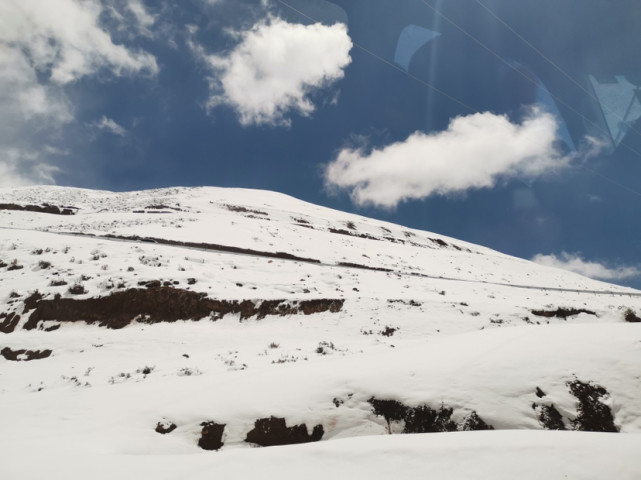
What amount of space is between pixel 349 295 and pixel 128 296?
357 inches

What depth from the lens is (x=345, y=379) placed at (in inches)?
257

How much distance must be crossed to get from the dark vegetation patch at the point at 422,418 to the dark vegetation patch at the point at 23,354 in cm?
999

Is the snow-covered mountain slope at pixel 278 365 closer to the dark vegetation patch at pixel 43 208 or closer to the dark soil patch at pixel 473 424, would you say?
the dark soil patch at pixel 473 424

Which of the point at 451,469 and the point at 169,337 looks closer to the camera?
the point at 451,469

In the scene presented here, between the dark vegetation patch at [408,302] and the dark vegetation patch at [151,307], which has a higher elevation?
the dark vegetation patch at [408,302]

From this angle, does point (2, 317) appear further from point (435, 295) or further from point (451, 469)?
point (435, 295)

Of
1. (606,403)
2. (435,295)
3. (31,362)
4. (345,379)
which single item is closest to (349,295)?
(435,295)

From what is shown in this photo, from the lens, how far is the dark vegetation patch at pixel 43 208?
113 ft

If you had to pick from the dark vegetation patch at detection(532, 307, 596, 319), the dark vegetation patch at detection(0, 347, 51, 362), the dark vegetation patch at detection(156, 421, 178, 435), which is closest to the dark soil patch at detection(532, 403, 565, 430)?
the dark vegetation patch at detection(156, 421, 178, 435)

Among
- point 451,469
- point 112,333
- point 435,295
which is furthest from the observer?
point 435,295

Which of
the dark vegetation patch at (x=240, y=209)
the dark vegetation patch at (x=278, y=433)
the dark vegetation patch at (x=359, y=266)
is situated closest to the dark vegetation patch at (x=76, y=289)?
the dark vegetation patch at (x=278, y=433)

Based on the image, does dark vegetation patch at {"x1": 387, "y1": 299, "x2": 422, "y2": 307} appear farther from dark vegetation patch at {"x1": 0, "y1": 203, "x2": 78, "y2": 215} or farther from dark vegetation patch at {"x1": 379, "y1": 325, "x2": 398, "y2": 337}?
dark vegetation patch at {"x1": 0, "y1": 203, "x2": 78, "y2": 215}

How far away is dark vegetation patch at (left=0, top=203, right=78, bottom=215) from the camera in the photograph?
34.4 metres

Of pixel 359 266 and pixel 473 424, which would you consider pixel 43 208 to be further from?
pixel 473 424
